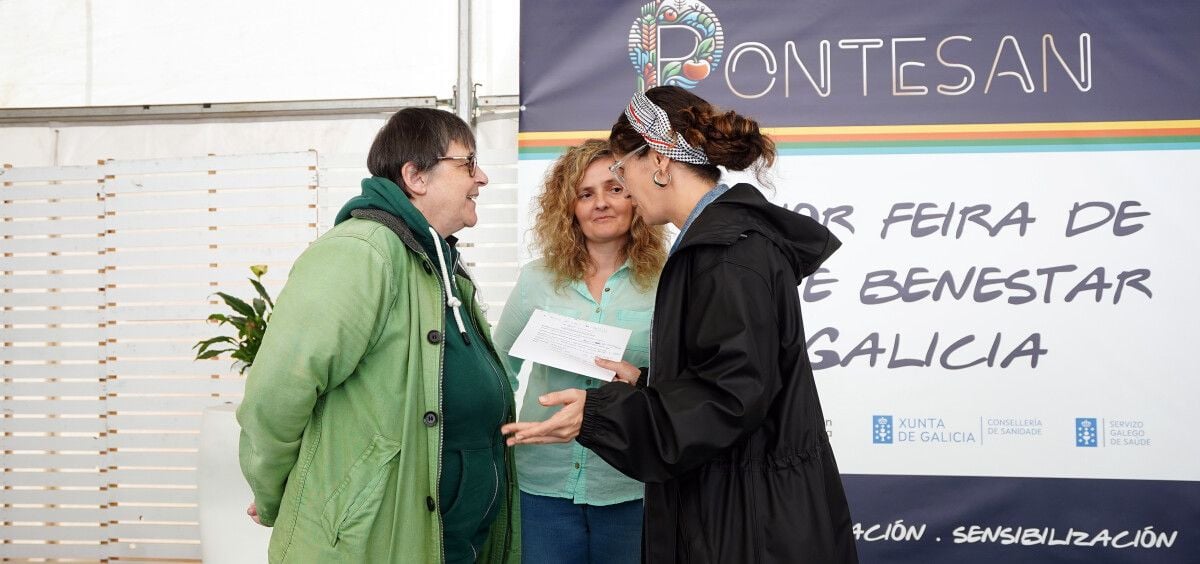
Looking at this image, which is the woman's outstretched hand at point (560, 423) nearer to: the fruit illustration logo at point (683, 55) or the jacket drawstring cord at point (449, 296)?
the jacket drawstring cord at point (449, 296)

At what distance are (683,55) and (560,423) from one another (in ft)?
7.82

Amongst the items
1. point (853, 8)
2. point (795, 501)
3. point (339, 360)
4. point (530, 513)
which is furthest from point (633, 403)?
point (853, 8)

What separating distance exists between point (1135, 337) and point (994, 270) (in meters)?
0.58

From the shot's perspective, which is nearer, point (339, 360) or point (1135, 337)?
point (339, 360)

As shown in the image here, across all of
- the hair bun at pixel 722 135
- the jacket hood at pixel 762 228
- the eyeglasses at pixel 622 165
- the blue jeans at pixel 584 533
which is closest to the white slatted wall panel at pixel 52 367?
the blue jeans at pixel 584 533

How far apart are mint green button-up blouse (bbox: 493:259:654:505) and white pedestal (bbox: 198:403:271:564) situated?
4.77ft

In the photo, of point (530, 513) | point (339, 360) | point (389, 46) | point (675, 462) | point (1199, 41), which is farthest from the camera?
point (389, 46)

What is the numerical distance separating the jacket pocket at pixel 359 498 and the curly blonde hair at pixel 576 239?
952 millimetres

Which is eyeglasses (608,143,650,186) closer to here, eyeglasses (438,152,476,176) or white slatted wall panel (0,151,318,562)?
eyeglasses (438,152,476,176)

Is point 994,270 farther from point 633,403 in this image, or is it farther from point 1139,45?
point 633,403

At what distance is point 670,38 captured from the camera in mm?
3740

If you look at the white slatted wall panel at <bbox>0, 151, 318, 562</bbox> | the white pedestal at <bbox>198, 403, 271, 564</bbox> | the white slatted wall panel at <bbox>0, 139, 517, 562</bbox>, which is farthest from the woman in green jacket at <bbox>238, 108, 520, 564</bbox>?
the white slatted wall panel at <bbox>0, 151, 318, 562</bbox>

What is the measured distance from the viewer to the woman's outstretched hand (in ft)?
5.63

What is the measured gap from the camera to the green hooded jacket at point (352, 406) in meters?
1.72
